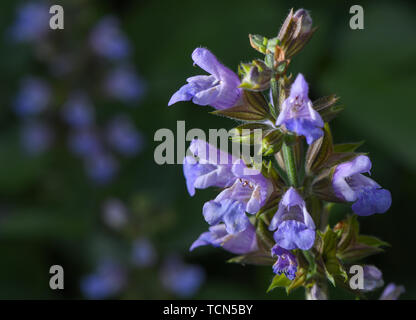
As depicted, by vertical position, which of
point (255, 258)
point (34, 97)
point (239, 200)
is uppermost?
point (34, 97)

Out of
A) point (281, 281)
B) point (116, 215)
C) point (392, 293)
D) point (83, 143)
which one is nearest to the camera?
point (281, 281)

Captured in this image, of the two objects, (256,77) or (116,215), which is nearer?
(256,77)

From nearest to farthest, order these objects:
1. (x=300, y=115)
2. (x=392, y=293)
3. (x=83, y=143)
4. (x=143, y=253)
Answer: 1. (x=300, y=115)
2. (x=392, y=293)
3. (x=143, y=253)
4. (x=83, y=143)

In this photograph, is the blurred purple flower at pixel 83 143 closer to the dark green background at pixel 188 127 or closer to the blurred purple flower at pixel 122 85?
the dark green background at pixel 188 127

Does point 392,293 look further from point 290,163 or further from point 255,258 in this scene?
point 290,163

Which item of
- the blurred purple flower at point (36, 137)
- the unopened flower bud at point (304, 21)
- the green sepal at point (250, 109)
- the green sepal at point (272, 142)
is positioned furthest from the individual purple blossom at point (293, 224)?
the blurred purple flower at point (36, 137)

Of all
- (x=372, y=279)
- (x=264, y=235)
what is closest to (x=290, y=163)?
(x=264, y=235)
